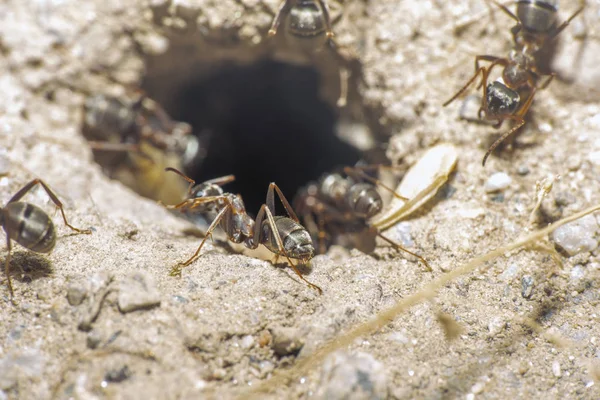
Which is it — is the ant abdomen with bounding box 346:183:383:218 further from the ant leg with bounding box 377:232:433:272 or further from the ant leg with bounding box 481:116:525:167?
the ant leg with bounding box 481:116:525:167

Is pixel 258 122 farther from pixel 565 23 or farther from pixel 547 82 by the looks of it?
pixel 565 23

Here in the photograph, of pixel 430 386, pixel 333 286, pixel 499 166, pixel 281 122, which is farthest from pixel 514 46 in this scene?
pixel 281 122

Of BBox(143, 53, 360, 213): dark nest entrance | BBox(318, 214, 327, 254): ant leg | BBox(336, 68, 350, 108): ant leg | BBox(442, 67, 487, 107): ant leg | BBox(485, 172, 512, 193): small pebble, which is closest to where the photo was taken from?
BBox(485, 172, 512, 193): small pebble

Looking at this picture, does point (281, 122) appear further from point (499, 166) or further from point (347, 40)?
point (499, 166)

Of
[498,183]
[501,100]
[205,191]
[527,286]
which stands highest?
[501,100]

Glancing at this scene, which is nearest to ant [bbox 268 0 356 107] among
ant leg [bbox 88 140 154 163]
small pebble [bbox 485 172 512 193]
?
small pebble [bbox 485 172 512 193]

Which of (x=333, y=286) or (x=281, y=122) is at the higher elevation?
(x=333, y=286)

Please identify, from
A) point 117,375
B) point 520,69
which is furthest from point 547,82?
point 117,375
